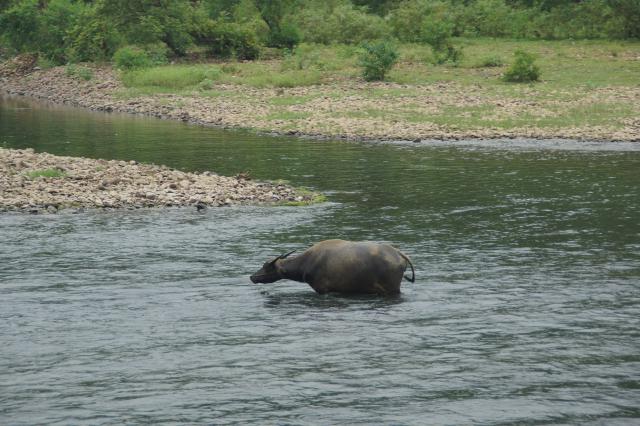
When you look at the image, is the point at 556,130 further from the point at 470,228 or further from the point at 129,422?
the point at 129,422

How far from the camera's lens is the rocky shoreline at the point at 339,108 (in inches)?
1404

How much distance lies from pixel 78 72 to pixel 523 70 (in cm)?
2824

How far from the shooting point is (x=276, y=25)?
64.4m

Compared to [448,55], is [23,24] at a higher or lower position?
higher

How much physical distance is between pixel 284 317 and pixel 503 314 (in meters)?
3.22

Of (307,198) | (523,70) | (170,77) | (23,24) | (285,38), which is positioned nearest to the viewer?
(307,198)

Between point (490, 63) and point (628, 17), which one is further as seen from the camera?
point (628, 17)

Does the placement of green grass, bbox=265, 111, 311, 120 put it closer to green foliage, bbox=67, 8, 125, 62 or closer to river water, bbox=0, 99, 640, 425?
river water, bbox=0, 99, 640, 425

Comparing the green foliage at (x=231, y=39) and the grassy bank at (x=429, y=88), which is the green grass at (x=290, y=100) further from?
the green foliage at (x=231, y=39)

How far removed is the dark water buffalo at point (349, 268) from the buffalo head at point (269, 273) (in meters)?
0.04

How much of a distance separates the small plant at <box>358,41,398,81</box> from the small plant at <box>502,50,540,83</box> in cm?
560

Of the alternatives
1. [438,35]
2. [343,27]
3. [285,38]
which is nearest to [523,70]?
[438,35]

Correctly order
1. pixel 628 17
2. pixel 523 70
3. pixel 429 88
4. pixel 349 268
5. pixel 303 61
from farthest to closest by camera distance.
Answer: pixel 628 17
pixel 303 61
pixel 523 70
pixel 429 88
pixel 349 268

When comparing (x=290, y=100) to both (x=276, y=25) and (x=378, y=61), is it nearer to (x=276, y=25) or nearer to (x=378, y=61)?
(x=378, y=61)
